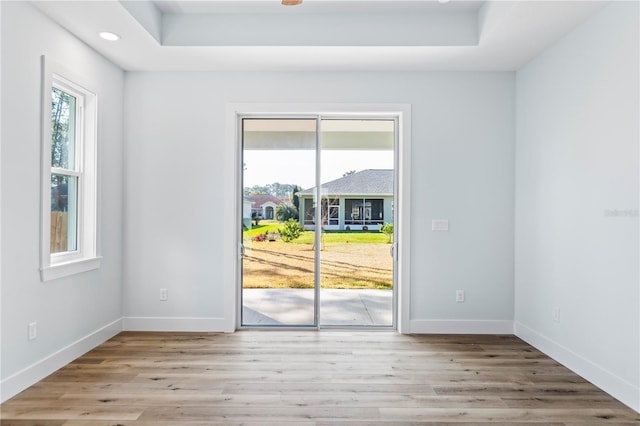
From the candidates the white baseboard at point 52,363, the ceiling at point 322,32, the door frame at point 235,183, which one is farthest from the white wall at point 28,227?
the door frame at point 235,183

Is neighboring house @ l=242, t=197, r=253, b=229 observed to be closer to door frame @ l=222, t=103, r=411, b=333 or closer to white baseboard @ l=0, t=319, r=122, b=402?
door frame @ l=222, t=103, r=411, b=333

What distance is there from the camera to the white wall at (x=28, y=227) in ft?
8.40

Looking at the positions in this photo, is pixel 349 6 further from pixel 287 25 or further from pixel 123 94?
pixel 123 94

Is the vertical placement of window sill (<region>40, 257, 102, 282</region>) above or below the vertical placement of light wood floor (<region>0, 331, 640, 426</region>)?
above

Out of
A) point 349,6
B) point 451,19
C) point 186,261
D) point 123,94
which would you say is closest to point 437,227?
point 451,19

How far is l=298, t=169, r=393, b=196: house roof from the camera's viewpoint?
13.8 feet

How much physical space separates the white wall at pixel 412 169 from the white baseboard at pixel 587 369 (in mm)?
374

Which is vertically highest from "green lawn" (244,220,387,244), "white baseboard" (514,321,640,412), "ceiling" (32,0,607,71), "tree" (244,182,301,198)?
"ceiling" (32,0,607,71)

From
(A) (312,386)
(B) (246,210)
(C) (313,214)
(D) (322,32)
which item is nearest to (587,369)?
(A) (312,386)

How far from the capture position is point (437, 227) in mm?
4008

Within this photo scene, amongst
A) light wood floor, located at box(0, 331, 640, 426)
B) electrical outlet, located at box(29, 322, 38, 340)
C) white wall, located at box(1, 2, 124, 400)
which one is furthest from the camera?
electrical outlet, located at box(29, 322, 38, 340)

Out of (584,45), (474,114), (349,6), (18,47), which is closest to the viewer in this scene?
(18,47)

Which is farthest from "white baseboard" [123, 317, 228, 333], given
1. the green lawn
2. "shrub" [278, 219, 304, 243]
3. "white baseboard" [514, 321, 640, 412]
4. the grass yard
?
"white baseboard" [514, 321, 640, 412]

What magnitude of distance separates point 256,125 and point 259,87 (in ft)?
1.25
